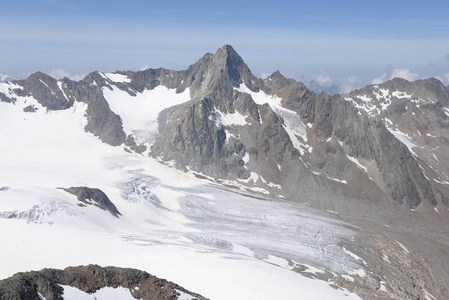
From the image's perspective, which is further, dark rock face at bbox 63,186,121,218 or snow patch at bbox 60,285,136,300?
dark rock face at bbox 63,186,121,218

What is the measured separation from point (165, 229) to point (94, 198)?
77.8ft

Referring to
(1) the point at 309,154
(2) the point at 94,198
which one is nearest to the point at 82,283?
(2) the point at 94,198

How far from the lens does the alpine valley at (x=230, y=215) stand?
2586 inches

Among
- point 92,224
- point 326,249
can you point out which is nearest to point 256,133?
point 326,249

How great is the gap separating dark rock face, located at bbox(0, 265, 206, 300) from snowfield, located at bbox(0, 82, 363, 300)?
20.9 metres

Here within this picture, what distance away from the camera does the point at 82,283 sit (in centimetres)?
3744

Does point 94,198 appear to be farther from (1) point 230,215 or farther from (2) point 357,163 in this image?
(2) point 357,163

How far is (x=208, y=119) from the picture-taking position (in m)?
194

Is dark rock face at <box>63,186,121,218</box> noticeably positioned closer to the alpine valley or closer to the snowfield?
the alpine valley

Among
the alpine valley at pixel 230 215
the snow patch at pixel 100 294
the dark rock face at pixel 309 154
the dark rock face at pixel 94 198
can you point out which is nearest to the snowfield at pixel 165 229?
the alpine valley at pixel 230 215

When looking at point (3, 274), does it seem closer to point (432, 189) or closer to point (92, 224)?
point (92, 224)

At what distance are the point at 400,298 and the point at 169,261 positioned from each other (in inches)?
2148

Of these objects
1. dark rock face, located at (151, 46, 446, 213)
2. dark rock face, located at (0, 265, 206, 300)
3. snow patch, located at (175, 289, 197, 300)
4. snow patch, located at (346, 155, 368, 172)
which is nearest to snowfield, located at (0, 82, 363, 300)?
dark rock face, located at (151, 46, 446, 213)

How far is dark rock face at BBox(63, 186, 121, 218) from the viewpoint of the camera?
4271 inches
